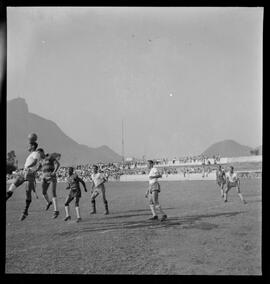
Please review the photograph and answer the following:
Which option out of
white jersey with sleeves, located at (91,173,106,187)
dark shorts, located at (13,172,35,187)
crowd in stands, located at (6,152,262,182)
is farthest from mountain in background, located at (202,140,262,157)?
dark shorts, located at (13,172,35,187)

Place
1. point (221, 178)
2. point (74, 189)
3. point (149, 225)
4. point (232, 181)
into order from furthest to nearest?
point (221, 178), point (232, 181), point (74, 189), point (149, 225)

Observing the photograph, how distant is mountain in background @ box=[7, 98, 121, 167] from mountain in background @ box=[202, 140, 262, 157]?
→ 1964 mm

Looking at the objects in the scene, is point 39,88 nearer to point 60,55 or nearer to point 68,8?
point 60,55

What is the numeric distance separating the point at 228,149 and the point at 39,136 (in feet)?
10.4

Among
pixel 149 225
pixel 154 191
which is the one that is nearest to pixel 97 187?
pixel 154 191

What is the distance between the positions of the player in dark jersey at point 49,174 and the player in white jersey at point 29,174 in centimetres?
14

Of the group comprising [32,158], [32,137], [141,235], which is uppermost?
[32,137]

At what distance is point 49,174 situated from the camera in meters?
6.45

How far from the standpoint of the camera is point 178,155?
267 inches

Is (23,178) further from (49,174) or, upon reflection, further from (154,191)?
(154,191)

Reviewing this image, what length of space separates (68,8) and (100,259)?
3981 mm

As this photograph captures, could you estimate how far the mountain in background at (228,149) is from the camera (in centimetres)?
625
